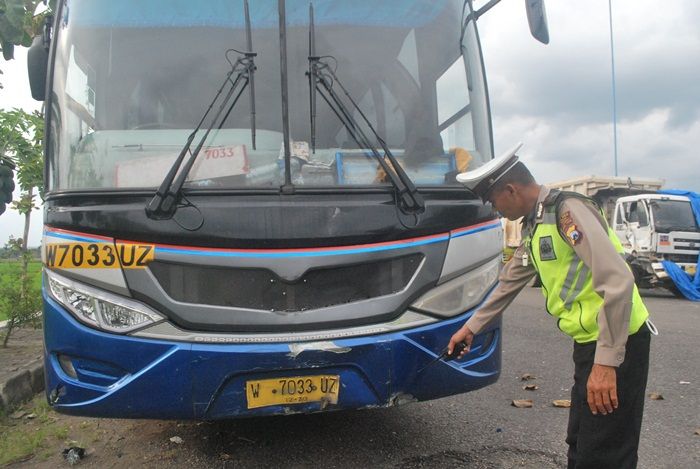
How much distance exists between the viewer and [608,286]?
195 cm

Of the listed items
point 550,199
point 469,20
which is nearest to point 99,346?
point 550,199

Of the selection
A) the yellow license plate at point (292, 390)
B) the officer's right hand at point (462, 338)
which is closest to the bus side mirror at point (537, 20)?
the officer's right hand at point (462, 338)

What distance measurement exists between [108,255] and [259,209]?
70cm

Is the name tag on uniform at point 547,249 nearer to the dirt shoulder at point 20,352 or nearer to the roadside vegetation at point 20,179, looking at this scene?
the dirt shoulder at point 20,352

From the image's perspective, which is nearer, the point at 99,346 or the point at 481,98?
Result: the point at 99,346

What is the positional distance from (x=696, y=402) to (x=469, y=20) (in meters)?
3.27

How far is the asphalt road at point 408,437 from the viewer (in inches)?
130

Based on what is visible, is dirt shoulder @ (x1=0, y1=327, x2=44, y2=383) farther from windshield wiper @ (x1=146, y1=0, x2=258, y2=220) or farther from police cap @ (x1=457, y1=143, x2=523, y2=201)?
police cap @ (x1=457, y1=143, x2=523, y2=201)

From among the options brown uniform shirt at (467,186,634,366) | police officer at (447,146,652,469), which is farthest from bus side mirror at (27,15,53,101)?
brown uniform shirt at (467,186,634,366)

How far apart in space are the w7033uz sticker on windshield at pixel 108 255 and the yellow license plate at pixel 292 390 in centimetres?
74

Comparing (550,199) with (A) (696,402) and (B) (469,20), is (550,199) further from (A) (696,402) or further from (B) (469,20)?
(A) (696,402)

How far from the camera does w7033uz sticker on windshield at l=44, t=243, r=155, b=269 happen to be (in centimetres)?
260

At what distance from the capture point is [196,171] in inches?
110

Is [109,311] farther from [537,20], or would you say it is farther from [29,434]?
[537,20]
